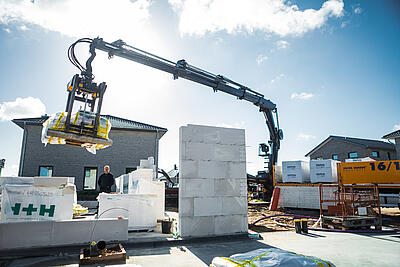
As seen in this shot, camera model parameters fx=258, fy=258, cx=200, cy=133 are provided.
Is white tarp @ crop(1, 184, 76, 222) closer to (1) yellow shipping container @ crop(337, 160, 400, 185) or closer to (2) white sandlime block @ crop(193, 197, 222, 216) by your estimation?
(2) white sandlime block @ crop(193, 197, 222, 216)

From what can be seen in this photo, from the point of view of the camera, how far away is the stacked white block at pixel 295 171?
1578 centimetres

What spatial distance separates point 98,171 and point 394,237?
19320 millimetres

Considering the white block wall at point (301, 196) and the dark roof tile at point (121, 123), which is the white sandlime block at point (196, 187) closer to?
the white block wall at point (301, 196)

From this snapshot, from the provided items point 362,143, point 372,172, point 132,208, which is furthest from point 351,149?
point 132,208

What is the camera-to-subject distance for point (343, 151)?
3133 cm

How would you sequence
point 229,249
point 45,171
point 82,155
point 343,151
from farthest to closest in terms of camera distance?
1. point 343,151
2. point 82,155
3. point 45,171
4. point 229,249

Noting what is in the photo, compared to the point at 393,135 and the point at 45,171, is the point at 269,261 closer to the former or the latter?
the point at 45,171

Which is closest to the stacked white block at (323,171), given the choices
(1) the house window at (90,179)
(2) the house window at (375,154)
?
(1) the house window at (90,179)

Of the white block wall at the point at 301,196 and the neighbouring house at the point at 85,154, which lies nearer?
the white block wall at the point at 301,196

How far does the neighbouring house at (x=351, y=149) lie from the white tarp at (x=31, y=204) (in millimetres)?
31628

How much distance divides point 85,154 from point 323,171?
17.5 m

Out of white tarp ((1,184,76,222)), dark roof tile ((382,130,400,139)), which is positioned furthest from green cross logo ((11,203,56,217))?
dark roof tile ((382,130,400,139))

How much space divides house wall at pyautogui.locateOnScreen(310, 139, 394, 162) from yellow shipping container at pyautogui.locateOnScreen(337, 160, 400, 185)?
1767 cm

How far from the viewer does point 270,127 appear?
56.3 feet
